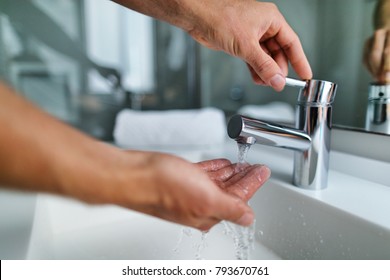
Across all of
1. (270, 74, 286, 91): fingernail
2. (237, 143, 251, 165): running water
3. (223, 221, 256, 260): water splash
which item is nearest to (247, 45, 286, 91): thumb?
(270, 74, 286, 91): fingernail

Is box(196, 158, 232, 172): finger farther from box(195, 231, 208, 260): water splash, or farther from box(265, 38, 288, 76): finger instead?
box(265, 38, 288, 76): finger

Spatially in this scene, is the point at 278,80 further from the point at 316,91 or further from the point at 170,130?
the point at 170,130

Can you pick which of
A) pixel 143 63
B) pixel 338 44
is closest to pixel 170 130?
pixel 143 63

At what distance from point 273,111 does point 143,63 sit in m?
0.42

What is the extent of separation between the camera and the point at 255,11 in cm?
52

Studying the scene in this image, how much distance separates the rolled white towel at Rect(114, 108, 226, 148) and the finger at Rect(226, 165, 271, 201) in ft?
1.07

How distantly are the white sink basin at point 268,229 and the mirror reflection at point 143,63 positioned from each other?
6.6 inches

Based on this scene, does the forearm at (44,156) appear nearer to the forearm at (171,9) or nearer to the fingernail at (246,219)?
the fingernail at (246,219)

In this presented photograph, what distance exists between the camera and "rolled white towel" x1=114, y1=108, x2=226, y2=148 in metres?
0.76

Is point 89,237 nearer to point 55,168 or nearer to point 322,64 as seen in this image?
point 55,168

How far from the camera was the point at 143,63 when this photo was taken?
36.5 inches

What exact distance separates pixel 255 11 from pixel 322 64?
244mm
